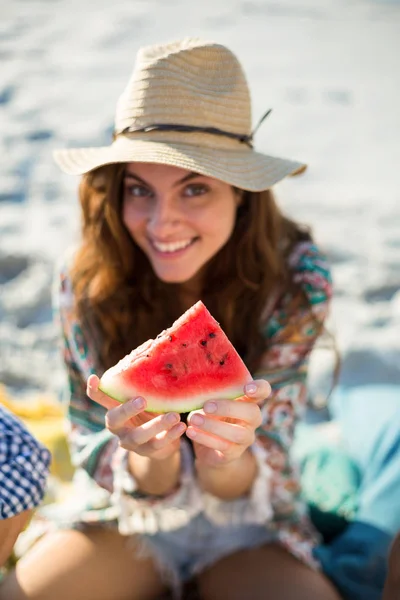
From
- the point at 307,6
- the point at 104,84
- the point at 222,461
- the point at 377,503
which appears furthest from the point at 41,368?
the point at 307,6

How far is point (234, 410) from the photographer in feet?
5.93

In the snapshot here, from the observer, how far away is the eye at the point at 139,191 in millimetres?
2688

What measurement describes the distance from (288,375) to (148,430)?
1070 mm

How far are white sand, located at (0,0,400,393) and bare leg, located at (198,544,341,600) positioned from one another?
1.61m

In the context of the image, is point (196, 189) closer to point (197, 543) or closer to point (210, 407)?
point (210, 407)

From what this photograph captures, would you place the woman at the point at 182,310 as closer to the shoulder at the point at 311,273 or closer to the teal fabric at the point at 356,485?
the shoulder at the point at 311,273

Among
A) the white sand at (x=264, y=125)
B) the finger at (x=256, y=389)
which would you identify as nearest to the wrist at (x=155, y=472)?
the finger at (x=256, y=389)

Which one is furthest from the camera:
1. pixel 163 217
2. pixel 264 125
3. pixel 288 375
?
pixel 264 125

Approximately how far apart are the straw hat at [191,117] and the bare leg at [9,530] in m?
1.16

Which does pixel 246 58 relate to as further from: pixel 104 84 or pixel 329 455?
pixel 329 455

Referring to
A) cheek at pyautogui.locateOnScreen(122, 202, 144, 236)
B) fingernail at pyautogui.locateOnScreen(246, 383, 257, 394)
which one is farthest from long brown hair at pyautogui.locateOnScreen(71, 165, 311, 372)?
fingernail at pyautogui.locateOnScreen(246, 383, 257, 394)

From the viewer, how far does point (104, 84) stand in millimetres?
7727

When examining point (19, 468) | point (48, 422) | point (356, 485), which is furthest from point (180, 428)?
point (48, 422)

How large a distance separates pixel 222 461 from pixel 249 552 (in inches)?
31.3
